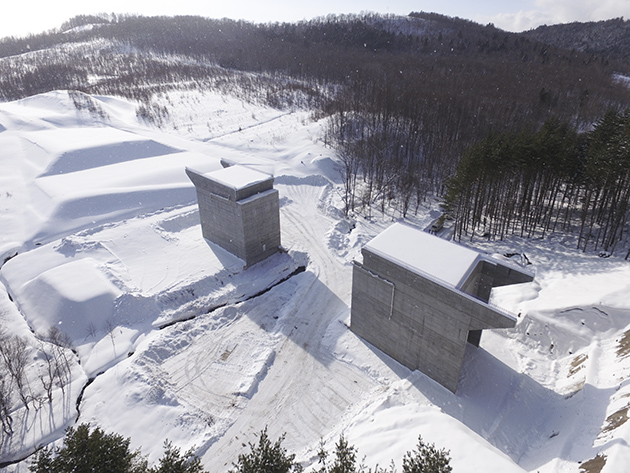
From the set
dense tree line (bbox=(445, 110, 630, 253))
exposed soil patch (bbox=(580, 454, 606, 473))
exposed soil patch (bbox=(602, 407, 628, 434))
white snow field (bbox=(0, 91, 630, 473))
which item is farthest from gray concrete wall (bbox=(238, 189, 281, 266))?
exposed soil patch (bbox=(602, 407, 628, 434))

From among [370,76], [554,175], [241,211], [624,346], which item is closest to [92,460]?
[241,211]

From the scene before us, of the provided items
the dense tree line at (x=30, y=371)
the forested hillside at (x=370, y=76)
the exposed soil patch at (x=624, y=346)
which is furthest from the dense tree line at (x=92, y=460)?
the forested hillside at (x=370, y=76)

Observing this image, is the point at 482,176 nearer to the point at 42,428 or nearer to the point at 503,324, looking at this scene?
the point at 503,324

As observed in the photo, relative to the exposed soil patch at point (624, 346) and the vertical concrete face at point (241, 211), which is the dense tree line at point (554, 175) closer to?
the exposed soil patch at point (624, 346)

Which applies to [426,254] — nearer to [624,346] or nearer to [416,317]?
[416,317]

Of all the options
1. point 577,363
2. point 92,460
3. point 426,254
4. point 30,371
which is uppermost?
point 426,254

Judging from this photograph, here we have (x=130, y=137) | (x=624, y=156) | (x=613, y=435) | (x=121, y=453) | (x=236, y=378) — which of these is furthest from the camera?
(x=130, y=137)

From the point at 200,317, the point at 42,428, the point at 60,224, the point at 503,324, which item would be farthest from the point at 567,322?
the point at 60,224
